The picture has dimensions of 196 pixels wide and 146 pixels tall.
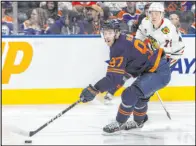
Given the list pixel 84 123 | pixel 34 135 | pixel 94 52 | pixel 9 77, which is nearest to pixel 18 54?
pixel 9 77

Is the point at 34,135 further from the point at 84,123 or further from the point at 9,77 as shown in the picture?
the point at 9,77

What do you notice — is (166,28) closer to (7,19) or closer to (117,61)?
(117,61)

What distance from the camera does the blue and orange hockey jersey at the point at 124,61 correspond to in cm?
356

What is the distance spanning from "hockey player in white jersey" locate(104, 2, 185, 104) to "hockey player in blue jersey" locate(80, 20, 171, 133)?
2.07 feet

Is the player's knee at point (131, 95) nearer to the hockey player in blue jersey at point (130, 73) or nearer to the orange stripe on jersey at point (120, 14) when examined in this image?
the hockey player in blue jersey at point (130, 73)

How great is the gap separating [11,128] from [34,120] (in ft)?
1.39

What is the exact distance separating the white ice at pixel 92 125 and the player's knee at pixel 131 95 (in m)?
0.26

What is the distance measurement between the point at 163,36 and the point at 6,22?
1.64m

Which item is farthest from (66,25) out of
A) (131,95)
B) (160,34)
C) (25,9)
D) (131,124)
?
(131,95)

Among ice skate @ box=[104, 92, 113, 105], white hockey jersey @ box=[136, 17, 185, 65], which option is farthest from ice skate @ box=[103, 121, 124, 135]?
ice skate @ box=[104, 92, 113, 105]

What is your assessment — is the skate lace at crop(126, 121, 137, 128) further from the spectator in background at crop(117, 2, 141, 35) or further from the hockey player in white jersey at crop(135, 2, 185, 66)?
the spectator in background at crop(117, 2, 141, 35)

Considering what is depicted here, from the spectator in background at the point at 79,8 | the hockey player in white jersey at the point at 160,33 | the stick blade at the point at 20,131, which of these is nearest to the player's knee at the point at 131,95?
the stick blade at the point at 20,131

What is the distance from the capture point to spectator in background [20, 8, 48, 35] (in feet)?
17.2

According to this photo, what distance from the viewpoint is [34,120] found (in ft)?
14.5
